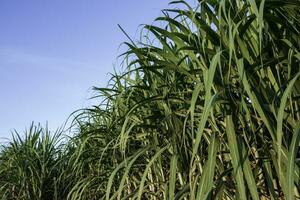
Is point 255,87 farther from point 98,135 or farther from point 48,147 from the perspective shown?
point 48,147

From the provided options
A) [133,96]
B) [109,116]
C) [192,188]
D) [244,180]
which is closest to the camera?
[244,180]

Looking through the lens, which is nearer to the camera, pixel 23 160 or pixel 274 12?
pixel 274 12

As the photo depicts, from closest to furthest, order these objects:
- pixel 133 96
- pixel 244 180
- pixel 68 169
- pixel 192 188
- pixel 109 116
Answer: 1. pixel 244 180
2. pixel 192 188
3. pixel 133 96
4. pixel 109 116
5. pixel 68 169

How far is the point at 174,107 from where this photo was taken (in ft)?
6.63

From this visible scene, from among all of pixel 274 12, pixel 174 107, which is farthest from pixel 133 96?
pixel 274 12

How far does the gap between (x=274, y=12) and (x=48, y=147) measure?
3.00 meters

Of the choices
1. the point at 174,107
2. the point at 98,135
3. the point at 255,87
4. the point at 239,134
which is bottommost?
the point at 239,134

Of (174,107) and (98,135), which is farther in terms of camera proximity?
(98,135)

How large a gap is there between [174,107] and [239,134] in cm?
54

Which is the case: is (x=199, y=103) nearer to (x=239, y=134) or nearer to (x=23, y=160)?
(x=239, y=134)

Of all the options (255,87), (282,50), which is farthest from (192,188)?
(282,50)

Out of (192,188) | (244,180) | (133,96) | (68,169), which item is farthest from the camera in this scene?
(68,169)

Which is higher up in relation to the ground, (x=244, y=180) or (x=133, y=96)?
(x=133, y=96)

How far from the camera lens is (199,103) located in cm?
172
